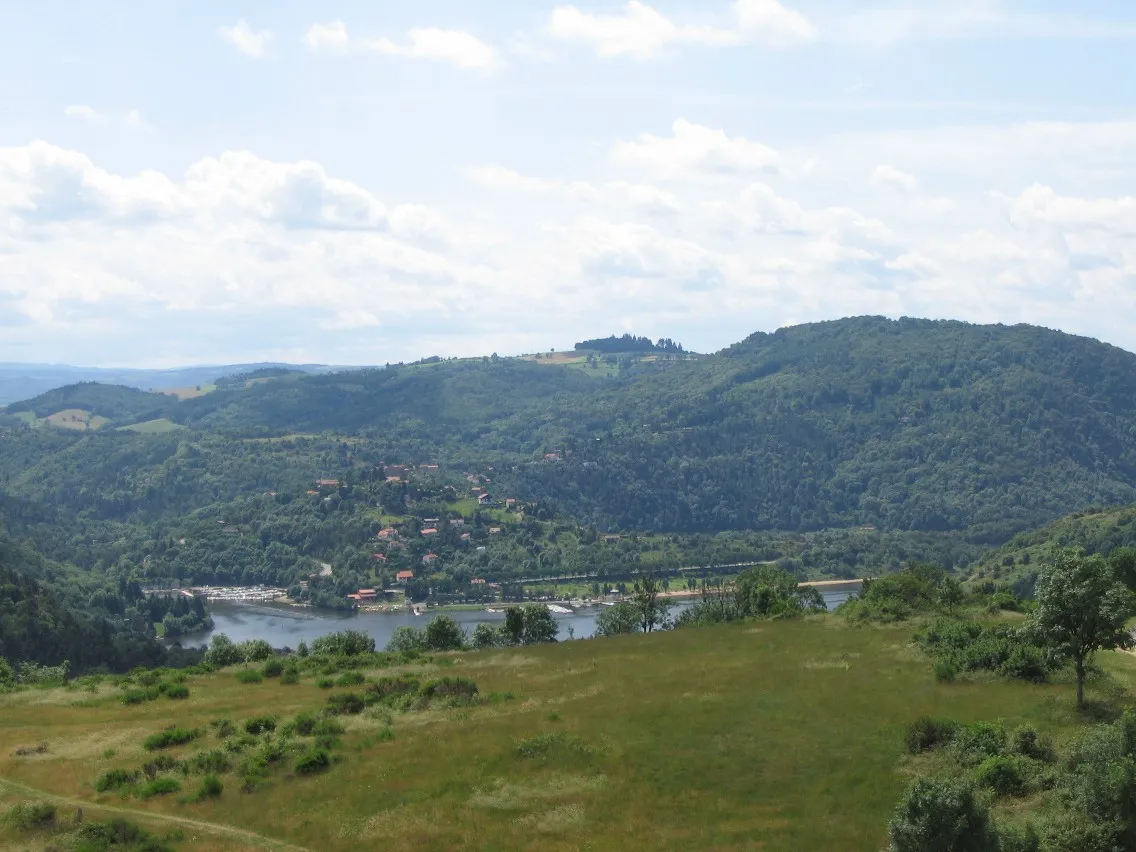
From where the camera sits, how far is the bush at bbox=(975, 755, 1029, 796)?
36438 millimetres

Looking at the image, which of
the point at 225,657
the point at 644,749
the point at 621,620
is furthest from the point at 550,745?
the point at 621,620

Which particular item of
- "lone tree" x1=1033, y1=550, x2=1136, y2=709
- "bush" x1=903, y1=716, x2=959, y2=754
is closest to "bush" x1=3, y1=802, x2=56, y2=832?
"bush" x1=903, y1=716, x2=959, y2=754

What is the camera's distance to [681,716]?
48.5 metres

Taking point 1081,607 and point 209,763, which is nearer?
point 1081,607

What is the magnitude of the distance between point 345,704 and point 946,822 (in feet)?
106

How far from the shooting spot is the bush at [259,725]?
49.5m

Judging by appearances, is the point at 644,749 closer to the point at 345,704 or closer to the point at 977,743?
the point at 977,743

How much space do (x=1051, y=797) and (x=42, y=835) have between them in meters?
33.2

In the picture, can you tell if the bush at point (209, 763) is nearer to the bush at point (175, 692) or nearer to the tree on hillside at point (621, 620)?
the bush at point (175, 692)

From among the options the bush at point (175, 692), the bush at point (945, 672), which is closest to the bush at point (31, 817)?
the bush at point (175, 692)

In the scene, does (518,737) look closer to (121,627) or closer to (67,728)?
(67,728)

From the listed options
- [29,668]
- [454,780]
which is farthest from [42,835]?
[29,668]

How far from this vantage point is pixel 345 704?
53438 millimetres


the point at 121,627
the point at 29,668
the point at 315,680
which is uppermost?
the point at 315,680
